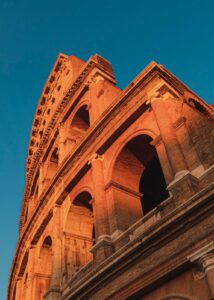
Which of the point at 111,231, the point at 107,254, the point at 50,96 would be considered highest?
the point at 50,96

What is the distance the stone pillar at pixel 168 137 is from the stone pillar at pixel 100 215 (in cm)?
284

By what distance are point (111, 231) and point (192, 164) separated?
10.5 ft

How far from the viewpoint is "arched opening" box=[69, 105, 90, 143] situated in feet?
63.1

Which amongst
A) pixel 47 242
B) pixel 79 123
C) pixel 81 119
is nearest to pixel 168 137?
pixel 47 242

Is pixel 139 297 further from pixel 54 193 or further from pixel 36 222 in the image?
pixel 36 222

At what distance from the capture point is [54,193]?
51.7 feet

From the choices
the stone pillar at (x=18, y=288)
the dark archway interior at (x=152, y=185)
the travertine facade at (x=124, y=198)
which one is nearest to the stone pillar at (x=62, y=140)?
the travertine facade at (x=124, y=198)

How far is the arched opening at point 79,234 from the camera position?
13.2 m

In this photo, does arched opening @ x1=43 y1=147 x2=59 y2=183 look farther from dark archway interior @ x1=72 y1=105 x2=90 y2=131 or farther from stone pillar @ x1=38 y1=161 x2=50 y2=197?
dark archway interior @ x1=72 y1=105 x2=90 y2=131

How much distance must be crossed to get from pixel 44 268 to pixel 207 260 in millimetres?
10842

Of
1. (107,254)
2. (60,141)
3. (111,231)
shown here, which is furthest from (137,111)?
(60,141)

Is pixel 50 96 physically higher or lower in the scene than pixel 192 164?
higher

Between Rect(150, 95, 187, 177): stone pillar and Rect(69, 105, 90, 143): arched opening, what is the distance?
791cm

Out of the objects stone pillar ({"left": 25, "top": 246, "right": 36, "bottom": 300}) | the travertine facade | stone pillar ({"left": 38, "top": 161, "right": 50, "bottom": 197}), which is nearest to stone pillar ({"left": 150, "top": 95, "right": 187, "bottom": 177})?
the travertine facade
